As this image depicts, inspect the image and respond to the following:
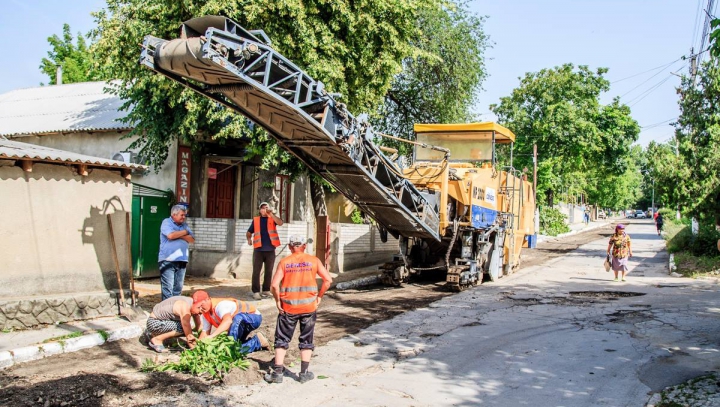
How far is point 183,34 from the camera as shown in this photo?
7.07 m

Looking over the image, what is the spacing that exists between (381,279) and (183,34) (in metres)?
7.57

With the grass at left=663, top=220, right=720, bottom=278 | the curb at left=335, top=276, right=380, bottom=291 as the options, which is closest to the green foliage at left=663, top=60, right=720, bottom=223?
the grass at left=663, top=220, right=720, bottom=278

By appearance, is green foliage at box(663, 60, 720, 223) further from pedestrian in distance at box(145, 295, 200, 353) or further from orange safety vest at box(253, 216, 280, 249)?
pedestrian in distance at box(145, 295, 200, 353)

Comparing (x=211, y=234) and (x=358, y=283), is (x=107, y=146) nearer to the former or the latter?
(x=211, y=234)

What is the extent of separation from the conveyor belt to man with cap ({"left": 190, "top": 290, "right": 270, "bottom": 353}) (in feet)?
8.92

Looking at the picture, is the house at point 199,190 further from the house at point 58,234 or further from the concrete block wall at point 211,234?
the house at point 58,234

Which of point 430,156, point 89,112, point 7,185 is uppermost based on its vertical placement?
point 89,112

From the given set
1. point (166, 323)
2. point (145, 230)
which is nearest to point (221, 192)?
point (145, 230)

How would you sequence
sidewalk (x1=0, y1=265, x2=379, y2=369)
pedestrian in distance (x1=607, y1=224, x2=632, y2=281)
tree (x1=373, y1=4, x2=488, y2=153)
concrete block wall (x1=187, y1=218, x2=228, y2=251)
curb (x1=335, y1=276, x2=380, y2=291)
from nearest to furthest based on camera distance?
sidewalk (x1=0, y1=265, x2=379, y2=369) → curb (x1=335, y1=276, x2=380, y2=291) → pedestrian in distance (x1=607, y1=224, x2=632, y2=281) → concrete block wall (x1=187, y1=218, x2=228, y2=251) → tree (x1=373, y1=4, x2=488, y2=153)

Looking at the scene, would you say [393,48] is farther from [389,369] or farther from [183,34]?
[389,369]

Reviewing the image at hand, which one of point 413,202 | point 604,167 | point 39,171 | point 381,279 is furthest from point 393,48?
point 604,167

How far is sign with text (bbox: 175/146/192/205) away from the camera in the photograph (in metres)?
15.1

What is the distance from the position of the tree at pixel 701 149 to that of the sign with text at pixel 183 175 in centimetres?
1485

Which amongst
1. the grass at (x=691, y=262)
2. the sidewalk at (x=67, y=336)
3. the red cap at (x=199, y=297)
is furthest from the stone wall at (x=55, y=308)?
the grass at (x=691, y=262)
